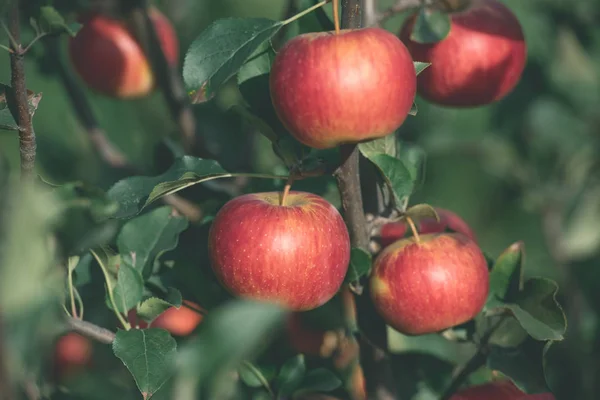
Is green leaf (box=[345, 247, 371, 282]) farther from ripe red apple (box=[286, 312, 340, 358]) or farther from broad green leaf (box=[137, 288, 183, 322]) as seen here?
ripe red apple (box=[286, 312, 340, 358])

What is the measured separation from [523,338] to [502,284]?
2.7 inches

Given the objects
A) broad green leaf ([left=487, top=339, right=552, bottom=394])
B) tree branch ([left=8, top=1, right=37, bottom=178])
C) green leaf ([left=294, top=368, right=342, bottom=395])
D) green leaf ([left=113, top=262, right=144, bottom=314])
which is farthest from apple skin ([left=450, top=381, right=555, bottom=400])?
tree branch ([left=8, top=1, right=37, bottom=178])

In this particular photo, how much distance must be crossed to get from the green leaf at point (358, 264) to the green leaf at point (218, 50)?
23cm

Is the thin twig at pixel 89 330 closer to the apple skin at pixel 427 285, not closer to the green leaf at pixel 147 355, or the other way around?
the green leaf at pixel 147 355

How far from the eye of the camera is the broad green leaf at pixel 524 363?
854 millimetres

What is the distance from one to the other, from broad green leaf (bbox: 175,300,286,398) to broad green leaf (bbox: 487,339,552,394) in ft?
1.79

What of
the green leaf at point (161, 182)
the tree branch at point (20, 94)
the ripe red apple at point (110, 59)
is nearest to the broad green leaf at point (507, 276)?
the green leaf at point (161, 182)

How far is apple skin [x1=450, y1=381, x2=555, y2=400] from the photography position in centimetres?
90

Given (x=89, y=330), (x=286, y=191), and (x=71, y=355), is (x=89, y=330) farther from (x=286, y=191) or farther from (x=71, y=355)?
(x=71, y=355)

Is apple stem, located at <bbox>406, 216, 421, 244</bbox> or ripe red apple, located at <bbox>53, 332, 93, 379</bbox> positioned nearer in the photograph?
apple stem, located at <bbox>406, 216, 421, 244</bbox>

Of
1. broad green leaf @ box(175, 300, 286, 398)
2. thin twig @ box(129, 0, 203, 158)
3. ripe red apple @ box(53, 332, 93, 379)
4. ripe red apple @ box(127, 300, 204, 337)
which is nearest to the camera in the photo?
broad green leaf @ box(175, 300, 286, 398)

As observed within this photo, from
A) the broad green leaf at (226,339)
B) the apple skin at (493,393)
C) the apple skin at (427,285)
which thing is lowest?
the apple skin at (493,393)

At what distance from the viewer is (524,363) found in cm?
88

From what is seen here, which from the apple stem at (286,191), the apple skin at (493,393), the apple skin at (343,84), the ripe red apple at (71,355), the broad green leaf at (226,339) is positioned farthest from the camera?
the ripe red apple at (71,355)
